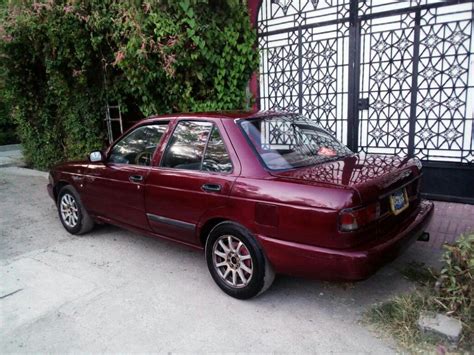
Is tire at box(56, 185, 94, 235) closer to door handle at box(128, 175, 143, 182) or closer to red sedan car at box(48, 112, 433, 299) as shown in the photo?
red sedan car at box(48, 112, 433, 299)

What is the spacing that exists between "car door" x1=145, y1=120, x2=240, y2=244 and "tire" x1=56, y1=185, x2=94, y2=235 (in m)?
1.49

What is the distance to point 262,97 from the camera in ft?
24.1

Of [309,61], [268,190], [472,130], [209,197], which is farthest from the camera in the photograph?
[309,61]

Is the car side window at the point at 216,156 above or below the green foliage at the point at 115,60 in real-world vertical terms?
below

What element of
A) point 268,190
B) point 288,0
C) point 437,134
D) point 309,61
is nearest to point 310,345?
point 268,190

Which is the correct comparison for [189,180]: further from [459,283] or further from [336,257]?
[459,283]

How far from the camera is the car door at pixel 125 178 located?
4.14 m

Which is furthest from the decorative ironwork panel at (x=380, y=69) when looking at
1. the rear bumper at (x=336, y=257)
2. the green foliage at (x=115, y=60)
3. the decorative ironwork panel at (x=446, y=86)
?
the rear bumper at (x=336, y=257)

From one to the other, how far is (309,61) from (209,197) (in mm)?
4117

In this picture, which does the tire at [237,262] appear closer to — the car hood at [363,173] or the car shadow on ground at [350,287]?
the car shadow on ground at [350,287]

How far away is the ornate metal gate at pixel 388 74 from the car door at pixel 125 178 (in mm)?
3413

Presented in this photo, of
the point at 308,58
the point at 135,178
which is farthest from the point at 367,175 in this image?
the point at 308,58

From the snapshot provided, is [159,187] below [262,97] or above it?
below

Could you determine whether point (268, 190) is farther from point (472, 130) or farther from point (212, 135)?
point (472, 130)
